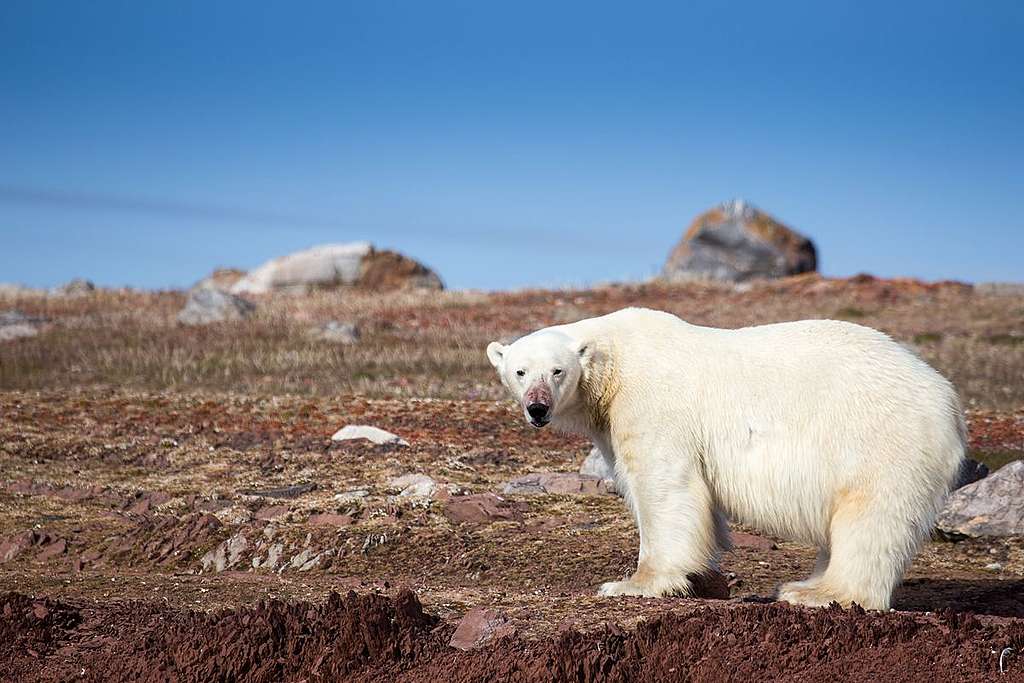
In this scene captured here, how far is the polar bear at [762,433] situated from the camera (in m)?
6.93

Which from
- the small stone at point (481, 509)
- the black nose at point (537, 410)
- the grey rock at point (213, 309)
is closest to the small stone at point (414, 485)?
the small stone at point (481, 509)

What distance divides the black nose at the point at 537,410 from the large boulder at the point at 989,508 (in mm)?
4839

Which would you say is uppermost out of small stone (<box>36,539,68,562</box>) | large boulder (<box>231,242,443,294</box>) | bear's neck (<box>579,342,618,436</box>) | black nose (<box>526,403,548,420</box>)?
large boulder (<box>231,242,443,294</box>)

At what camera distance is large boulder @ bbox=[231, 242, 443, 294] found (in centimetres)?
4172

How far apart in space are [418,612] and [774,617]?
1942 millimetres

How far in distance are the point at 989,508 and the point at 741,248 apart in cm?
3334

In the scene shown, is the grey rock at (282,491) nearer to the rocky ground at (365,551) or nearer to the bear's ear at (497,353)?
the rocky ground at (365,551)

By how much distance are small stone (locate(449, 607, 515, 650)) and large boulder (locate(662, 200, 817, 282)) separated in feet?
120

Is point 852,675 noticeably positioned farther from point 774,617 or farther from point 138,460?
point 138,460

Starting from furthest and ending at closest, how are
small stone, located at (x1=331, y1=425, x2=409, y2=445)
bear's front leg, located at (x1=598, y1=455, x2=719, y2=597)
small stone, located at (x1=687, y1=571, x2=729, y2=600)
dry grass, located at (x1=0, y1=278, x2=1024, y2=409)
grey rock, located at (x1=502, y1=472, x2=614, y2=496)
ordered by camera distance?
dry grass, located at (x1=0, y1=278, x2=1024, y2=409) → small stone, located at (x1=331, y1=425, x2=409, y2=445) → grey rock, located at (x1=502, y1=472, x2=614, y2=496) → small stone, located at (x1=687, y1=571, x2=729, y2=600) → bear's front leg, located at (x1=598, y1=455, x2=719, y2=597)

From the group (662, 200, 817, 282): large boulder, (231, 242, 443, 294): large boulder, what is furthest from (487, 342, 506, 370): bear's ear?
(662, 200, 817, 282): large boulder

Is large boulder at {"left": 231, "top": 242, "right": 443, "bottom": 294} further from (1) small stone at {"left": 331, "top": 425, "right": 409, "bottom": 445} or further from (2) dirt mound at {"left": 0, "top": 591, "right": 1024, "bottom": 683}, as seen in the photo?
(2) dirt mound at {"left": 0, "top": 591, "right": 1024, "bottom": 683}

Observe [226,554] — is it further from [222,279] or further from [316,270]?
[222,279]

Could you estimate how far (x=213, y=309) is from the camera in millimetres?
29812
